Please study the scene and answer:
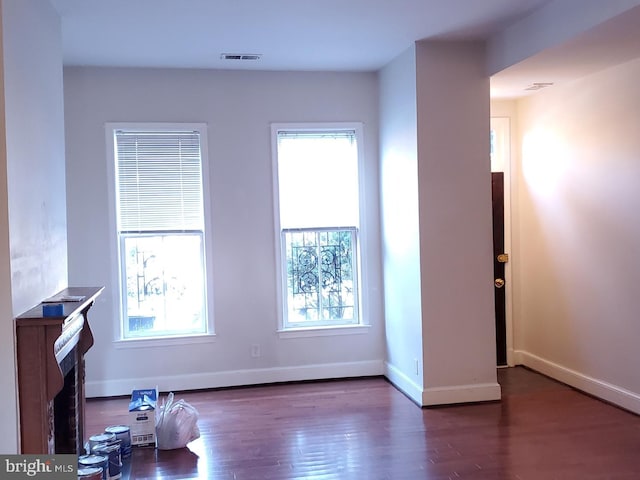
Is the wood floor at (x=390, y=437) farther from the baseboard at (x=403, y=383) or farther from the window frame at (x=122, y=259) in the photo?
the window frame at (x=122, y=259)

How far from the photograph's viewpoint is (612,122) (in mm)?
4535

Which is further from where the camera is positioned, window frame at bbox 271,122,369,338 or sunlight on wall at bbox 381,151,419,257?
window frame at bbox 271,122,369,338

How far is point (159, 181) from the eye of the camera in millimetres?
5223

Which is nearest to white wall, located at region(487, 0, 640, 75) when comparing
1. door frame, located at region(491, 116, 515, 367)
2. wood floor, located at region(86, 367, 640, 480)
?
door frame, located at region(491, 116, 515, 367)

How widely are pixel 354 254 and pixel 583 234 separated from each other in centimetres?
196

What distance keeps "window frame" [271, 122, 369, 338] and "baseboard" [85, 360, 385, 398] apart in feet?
1.04

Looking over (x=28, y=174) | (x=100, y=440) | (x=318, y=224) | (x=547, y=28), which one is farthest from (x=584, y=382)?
(x=28, y=174)

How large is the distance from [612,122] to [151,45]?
348 centimetres

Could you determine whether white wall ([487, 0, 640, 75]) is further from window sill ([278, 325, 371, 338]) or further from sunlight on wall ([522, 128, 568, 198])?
window sill ([278, 325, 371, 338])

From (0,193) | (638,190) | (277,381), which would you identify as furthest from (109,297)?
(638,190)

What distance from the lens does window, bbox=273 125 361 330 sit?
548 cm

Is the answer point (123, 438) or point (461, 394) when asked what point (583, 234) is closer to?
point (461, 394)

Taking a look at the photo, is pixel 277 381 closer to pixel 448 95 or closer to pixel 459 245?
pixel 459 245

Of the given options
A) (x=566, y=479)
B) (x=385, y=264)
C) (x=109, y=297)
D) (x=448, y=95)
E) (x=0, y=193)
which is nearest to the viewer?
(x=0, y=193)
